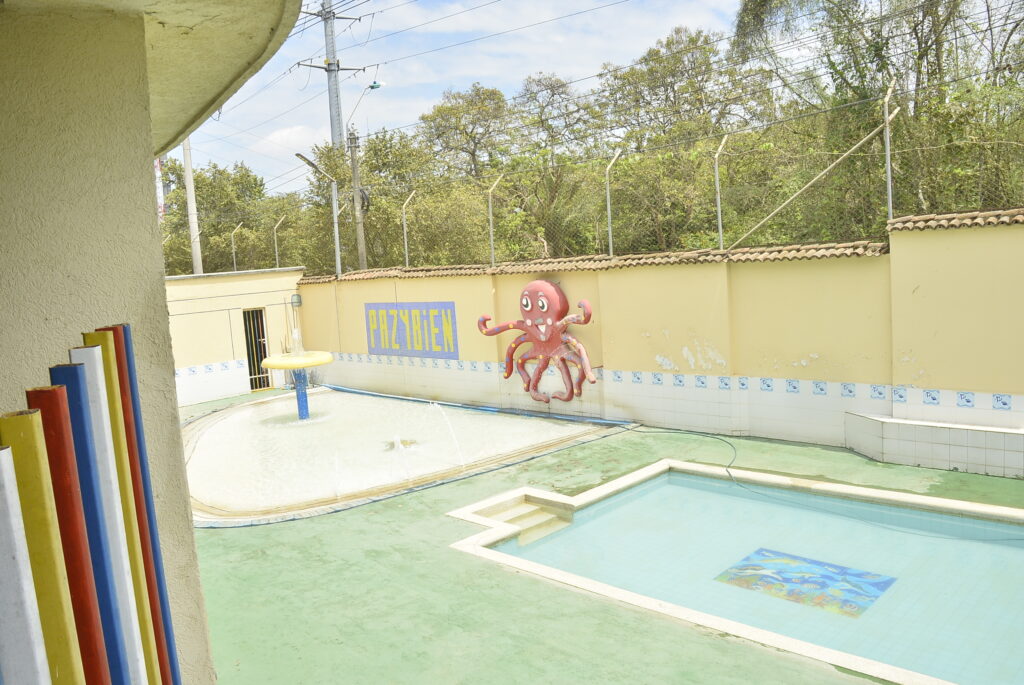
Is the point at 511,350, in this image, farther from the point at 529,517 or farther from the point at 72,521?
the point at 72,521

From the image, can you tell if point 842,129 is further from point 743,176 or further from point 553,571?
point 553,571

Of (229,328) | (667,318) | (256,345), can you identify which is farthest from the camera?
(256,345)

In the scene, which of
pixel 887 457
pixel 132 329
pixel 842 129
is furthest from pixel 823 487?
pixel 842 129

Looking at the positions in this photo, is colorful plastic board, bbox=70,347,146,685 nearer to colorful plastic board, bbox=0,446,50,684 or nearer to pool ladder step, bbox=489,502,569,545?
colorful plastic board, bbox=0,446,50,684

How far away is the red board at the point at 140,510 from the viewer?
236 centimetres

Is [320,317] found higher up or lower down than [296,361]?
higher up

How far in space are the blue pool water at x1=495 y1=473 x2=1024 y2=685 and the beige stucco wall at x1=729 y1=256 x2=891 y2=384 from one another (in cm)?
204

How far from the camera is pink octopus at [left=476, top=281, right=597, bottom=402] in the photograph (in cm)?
1208

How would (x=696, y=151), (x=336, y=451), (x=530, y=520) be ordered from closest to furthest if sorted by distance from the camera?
1. (x=530, y=520)
2. (x=336, y=451)
3. (x=696, y=151)

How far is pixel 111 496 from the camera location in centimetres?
212

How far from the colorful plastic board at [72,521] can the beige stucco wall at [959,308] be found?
887cm

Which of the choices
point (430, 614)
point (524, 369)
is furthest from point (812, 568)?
point (524, 369)

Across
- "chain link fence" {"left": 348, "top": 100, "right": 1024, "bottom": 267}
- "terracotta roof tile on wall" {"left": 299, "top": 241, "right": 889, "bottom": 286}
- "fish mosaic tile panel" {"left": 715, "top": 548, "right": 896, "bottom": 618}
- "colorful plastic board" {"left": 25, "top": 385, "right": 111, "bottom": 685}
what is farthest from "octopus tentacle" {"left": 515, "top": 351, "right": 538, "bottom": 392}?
"colorful plastic board" {"left": 25, "top": 385, "right": 111, "bottom": 685}

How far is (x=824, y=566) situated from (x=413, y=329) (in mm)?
9913
